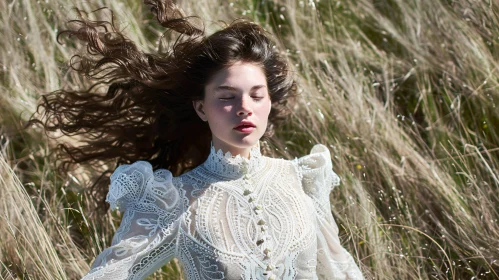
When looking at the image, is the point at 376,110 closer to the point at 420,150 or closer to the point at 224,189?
the point at 420,150

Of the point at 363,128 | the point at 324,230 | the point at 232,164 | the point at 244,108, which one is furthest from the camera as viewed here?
the point at 363,128

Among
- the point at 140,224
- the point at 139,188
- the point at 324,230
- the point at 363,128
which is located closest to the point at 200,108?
the point at 139,188

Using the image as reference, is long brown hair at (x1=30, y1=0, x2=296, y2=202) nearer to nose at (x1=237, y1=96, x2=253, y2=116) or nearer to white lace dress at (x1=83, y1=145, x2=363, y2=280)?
nose at (x1=237, y1=96, x2=253, y2=116)

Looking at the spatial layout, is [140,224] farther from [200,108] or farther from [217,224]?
[200,108]

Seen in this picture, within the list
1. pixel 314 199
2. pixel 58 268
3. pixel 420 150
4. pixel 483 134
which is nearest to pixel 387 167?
pixel 420 150

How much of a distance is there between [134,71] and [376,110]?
155 cm

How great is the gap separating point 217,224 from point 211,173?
0.77 ft

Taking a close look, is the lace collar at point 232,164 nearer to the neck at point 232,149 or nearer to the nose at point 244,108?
the neck at point 232,149

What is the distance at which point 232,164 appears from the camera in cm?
271

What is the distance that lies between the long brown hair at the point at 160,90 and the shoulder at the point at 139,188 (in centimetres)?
37

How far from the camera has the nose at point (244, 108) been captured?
2596 millimetres

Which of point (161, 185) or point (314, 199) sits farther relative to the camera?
point (314, 199)

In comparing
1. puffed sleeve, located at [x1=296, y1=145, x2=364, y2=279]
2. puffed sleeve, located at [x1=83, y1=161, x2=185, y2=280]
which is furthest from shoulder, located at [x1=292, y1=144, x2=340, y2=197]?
puffed sleeve, located at [x1=83, y1=161, x2=185, y2=280]

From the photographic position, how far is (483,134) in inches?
153
